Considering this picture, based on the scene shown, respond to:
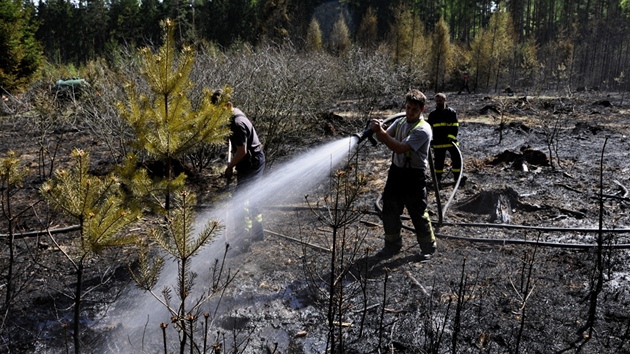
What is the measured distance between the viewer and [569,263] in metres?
4.98

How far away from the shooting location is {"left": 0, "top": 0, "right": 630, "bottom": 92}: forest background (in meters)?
33.1

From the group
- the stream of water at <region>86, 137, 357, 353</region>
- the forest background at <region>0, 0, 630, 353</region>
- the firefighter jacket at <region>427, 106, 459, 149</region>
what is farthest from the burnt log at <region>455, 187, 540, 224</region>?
the forest background at <region>0, 0, 630, 353</region>

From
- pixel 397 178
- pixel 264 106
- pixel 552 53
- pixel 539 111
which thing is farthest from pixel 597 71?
pixel 397 178

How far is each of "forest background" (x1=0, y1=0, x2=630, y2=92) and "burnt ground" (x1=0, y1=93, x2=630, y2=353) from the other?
17683 millimetres

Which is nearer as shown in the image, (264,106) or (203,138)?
(203,138)

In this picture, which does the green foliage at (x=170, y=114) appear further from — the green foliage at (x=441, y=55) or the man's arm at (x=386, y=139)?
the green foliage at (x=441, y=55)

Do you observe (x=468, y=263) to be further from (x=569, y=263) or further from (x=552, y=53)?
Result: (x=552, y=53)

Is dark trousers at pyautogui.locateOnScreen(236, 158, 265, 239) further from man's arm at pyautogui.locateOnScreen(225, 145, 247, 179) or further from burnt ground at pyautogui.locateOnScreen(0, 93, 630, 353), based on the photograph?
man's arm at pyautogui.locateOnScreen(225, 145, 247, 179)

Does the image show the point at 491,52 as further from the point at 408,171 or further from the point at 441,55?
the point at 408,171

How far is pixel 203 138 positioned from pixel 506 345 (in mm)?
2777

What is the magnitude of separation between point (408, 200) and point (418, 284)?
0.85 metres

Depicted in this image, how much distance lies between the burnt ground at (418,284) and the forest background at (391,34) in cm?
1768

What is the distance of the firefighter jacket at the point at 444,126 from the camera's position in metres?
7.81

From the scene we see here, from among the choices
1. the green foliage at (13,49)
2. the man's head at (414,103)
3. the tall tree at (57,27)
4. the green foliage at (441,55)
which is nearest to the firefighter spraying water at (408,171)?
the man's head at (414,103)
